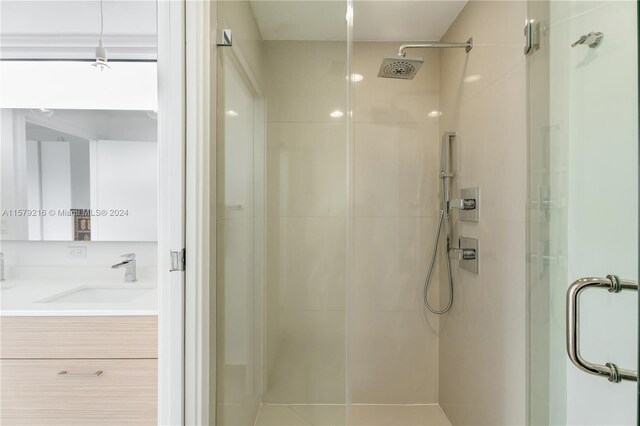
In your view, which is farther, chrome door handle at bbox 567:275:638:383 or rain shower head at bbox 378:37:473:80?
rain shower head at bbox 378:37:473:80

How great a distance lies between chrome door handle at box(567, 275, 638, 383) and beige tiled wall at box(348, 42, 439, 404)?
1.21 m

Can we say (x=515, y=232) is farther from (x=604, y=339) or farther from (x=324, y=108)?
(x=324, y=108)

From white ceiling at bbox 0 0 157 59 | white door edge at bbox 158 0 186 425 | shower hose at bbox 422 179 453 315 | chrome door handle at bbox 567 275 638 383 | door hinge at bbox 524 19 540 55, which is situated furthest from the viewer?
shower hose at bbox 422 179 453 315

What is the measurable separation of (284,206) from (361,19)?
4.09 feet

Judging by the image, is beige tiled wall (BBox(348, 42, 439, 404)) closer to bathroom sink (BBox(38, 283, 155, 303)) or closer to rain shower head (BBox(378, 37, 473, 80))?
rain shower head (BBox(378, 37, 473, 80))

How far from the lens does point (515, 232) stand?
1.32 meters

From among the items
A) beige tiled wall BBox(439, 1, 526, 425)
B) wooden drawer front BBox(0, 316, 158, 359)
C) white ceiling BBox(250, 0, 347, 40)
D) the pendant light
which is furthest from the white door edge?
beige tiled wall BBox(439, 1, 526, 425)

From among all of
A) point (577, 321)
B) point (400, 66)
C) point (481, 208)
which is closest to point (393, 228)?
point (481, 208)

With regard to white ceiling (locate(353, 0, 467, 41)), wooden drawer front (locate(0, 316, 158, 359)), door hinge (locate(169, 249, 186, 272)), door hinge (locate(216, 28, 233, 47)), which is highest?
white ceiling (locate(353, 0, 467, 41))

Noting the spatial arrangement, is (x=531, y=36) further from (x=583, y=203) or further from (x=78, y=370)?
(x=78, y=370)

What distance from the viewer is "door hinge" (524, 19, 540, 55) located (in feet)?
3.81

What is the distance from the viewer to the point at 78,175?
1661 millimetres

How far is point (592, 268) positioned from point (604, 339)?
181mm

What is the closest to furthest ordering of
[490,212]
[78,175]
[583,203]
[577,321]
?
[577,321], [583,203], [490,212], [78,175]
